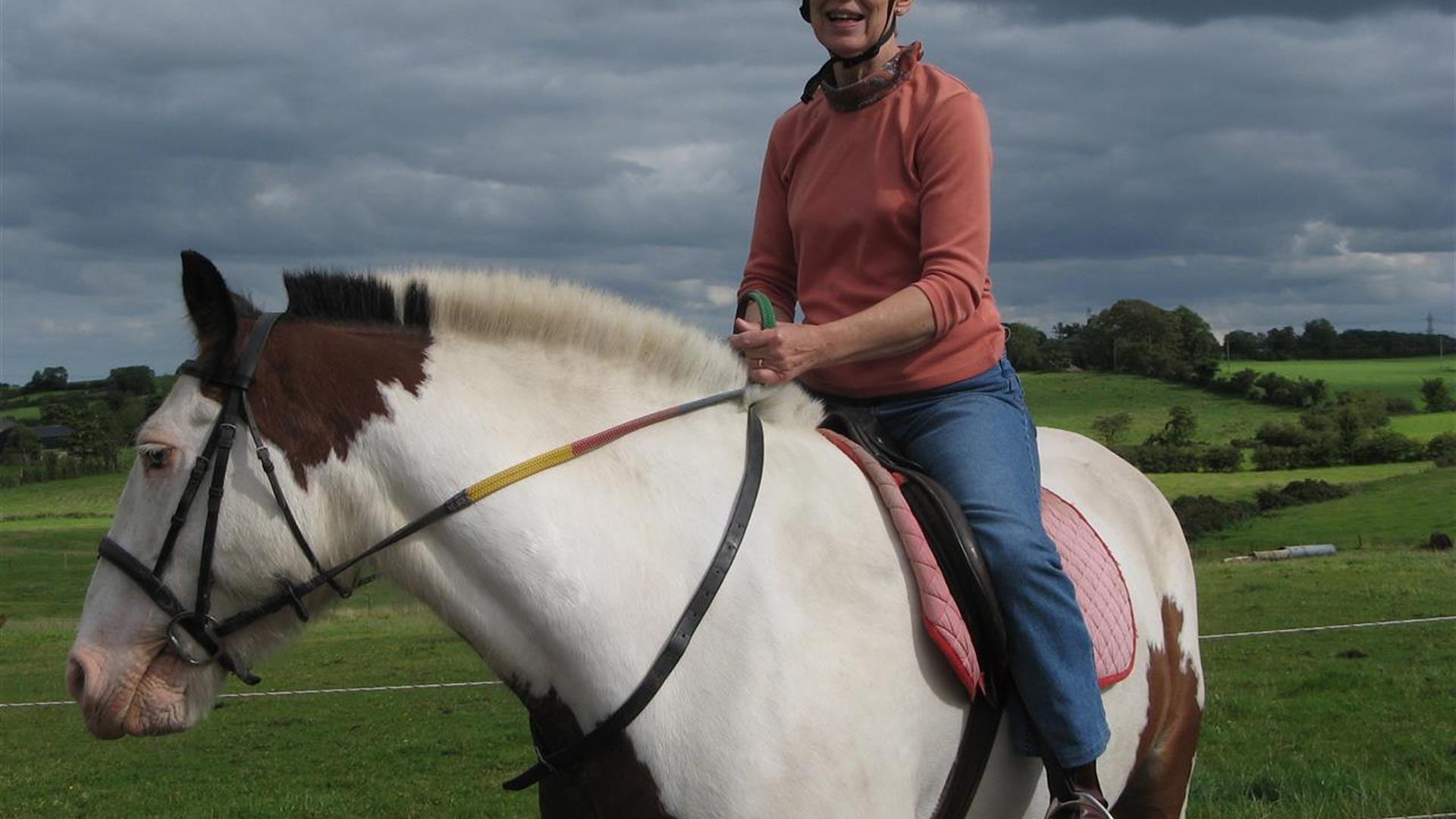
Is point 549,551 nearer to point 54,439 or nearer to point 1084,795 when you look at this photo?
point 1084,795

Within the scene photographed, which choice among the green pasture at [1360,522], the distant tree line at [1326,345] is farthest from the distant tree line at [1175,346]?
the green pasture at [1360,522]

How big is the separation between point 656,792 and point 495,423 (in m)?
1.01

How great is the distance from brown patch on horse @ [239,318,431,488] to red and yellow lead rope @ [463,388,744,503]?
0.31 m

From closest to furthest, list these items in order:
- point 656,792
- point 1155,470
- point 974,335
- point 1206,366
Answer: point 656,792 < point 974,335 < point 1155,470 < point 1206,366

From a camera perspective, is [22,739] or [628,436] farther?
[22,739]

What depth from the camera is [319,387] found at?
3.04m

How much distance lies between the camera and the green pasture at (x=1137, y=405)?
85562mm

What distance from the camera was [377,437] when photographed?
304cm

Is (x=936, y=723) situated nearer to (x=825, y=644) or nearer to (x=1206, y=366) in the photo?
(x=825, y=644)

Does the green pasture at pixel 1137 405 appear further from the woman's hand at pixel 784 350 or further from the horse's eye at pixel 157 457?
the horse's eye at pixel 157 457

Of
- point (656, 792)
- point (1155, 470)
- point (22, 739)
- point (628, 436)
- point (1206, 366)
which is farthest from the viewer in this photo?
point (1206, 366)

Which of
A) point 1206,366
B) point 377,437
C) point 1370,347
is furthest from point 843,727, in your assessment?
point 1370,347

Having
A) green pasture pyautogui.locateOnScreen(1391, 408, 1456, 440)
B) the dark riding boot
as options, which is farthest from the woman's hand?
green pasture pyautogui.locateOnScreen(1391, 408, 1456, 440)

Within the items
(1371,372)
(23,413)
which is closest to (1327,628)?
(1371,372)
